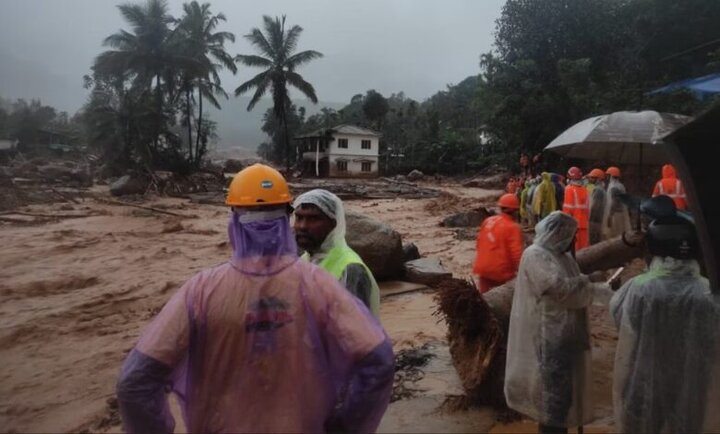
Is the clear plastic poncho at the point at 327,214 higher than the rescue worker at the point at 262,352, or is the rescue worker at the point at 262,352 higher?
the clear plastic poncho at the point at 327,214

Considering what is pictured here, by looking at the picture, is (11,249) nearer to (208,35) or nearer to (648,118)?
(648,118)

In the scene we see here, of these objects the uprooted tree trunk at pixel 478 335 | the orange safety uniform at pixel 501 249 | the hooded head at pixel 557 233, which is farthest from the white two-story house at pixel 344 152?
the hooded head at pixel 557 233

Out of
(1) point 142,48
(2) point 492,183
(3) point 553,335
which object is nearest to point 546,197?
(3) point 553,335

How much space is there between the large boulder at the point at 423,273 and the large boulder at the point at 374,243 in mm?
347

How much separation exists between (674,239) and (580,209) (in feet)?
17.3

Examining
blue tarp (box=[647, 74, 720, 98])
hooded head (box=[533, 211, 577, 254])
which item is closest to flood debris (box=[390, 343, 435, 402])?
hooded head (box=[533, 211, 577, 254])

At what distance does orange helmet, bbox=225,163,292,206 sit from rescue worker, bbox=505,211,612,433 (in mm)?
1890

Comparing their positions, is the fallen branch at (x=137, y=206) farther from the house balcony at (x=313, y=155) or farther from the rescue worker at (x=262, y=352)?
the house balcony at (x=313, y=155)

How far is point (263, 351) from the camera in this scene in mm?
1552

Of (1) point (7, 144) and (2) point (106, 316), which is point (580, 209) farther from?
(1) point (7, 144)

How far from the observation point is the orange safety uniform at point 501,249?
15.4 feet

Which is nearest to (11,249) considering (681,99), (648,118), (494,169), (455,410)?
(455,410)

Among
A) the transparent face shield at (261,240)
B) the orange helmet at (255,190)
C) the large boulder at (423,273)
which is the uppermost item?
the orange helmet at (255,190)

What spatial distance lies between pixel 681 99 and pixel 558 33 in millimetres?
7599
